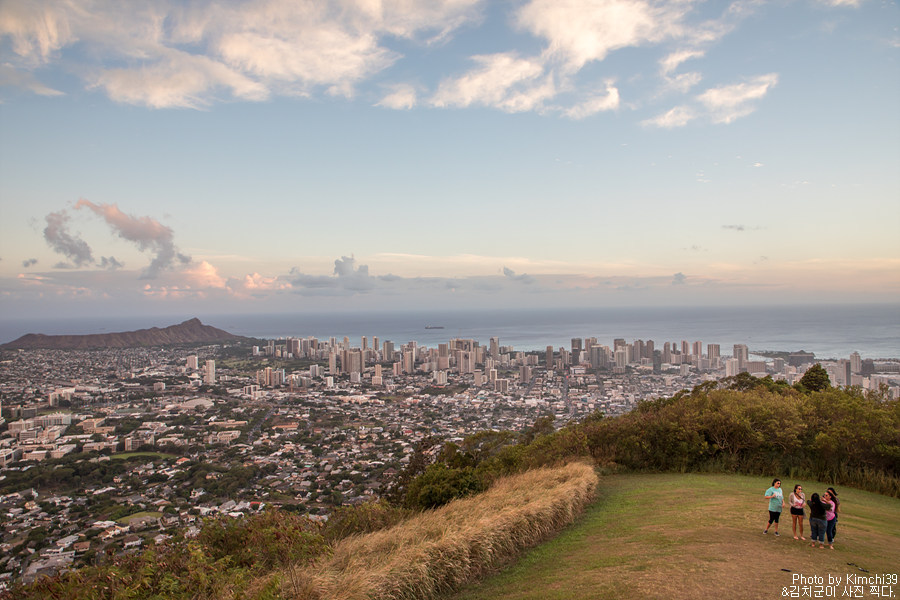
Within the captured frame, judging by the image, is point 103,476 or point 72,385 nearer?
point 103,476

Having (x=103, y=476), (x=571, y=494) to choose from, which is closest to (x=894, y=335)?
(x=571, y=494)

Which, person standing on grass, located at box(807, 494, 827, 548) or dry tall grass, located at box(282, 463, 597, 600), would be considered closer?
dry tall grass, located at box(282, 463, 597, 600)

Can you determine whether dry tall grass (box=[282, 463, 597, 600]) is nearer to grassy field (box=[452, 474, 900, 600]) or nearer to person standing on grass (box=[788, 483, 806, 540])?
grassy field (box=[452, 474, 900, 600])

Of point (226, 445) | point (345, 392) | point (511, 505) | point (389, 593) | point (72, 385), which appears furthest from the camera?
point (345, 392)

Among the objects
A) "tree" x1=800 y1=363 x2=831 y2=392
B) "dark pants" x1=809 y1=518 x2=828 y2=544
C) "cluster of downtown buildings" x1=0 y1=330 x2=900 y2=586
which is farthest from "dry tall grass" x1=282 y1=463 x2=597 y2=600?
"tree" x1=800 y1=363 x2=831 y2=392

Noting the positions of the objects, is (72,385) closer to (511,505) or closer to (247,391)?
(247,391)

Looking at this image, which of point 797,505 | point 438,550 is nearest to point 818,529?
point 797,505
